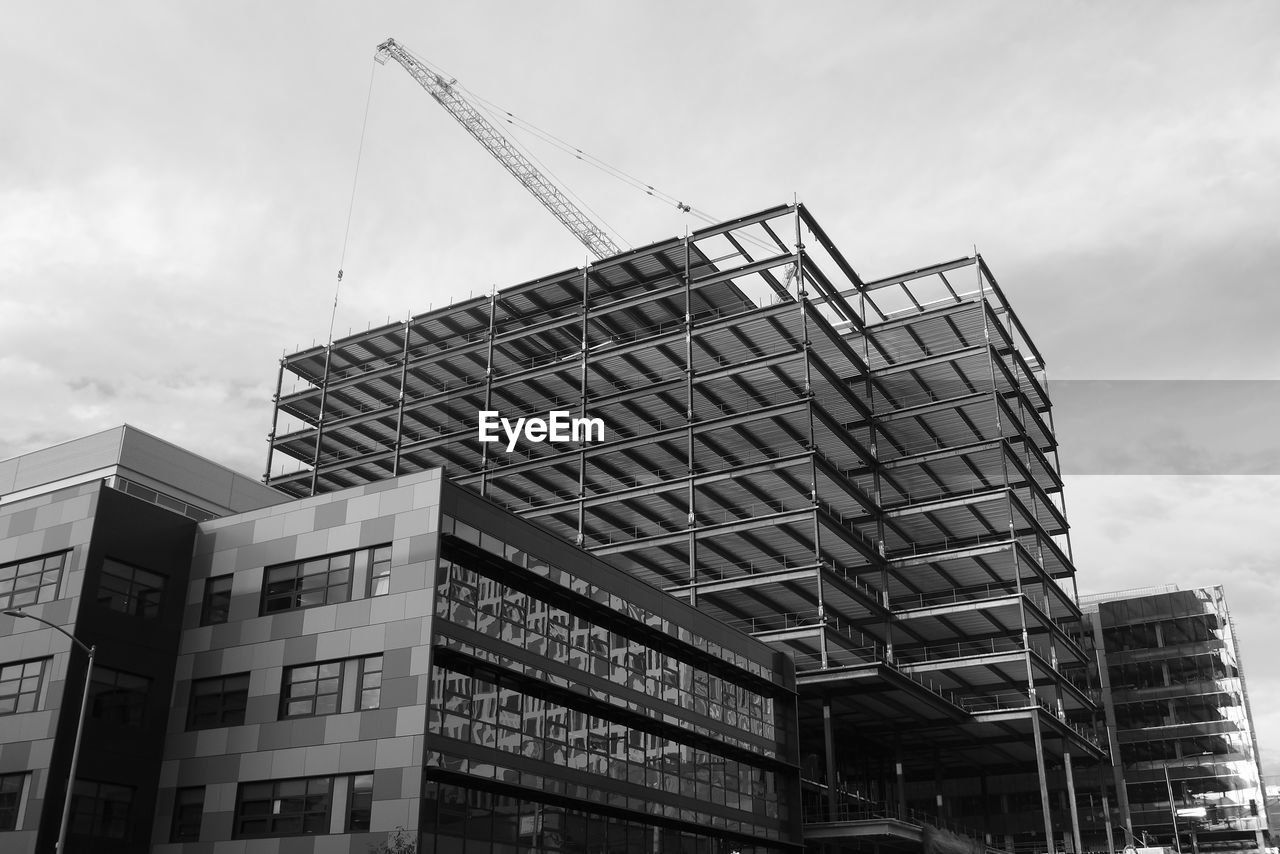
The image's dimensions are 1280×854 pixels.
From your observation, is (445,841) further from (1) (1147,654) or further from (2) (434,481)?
(1) (1147,654)

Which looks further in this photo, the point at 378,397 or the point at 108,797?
the point at 378,397

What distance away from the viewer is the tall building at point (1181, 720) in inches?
4845

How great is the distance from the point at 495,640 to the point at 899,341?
186 feet

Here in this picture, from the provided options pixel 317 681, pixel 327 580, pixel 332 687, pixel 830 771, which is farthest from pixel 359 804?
pixel 830 771

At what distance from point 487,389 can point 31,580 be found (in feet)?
162

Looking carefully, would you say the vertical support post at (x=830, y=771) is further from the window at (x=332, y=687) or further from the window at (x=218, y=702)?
the window at (x=218, y=702)

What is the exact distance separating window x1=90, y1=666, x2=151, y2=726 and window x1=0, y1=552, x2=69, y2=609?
12.5ft

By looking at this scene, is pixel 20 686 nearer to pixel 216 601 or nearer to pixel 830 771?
pixel 216 601

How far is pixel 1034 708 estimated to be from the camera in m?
80.5

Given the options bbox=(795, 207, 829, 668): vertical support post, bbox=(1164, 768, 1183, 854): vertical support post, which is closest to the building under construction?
bbox=(795, 207, 829, 668): vertical support post

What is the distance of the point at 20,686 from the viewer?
1772 inches

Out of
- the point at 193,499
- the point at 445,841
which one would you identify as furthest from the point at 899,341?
the point at 445,841

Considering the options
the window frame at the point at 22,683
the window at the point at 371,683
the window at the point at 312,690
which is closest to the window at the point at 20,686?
the window frame at the point at 22,683

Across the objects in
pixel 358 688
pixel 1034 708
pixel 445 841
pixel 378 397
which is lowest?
pixel 445 841
